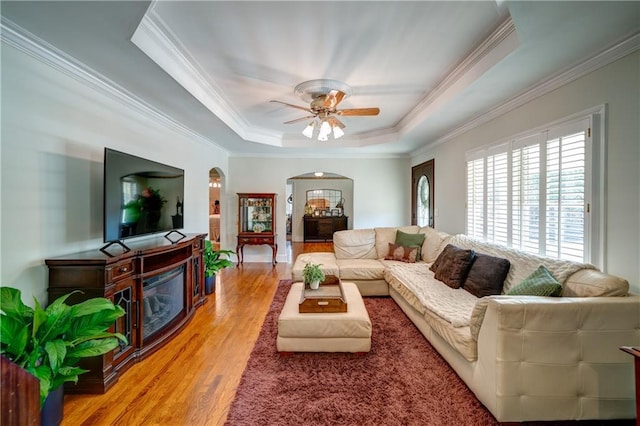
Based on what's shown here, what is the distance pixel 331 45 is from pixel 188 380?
2.97 meters

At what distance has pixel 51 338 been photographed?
1.69m

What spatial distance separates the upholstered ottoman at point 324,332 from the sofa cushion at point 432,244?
209 centimetres

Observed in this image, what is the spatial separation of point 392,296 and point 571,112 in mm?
2776

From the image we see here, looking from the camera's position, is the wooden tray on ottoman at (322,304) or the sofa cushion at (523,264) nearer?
the sofa cushion at (523,264)

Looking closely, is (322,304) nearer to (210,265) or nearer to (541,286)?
(541,286)

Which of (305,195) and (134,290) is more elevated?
(305,195)

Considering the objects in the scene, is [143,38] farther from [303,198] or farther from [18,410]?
[303,198]

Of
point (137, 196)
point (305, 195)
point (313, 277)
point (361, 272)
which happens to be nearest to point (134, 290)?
point (137, 196)

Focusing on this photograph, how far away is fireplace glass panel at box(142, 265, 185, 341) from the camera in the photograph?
2.74m

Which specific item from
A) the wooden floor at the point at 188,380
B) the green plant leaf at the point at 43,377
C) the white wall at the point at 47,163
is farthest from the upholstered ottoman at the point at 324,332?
the white wall at the point at 47,163

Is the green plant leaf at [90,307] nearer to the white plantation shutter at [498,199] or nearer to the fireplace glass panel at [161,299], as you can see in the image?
the fireplace glass panel at [161,299]

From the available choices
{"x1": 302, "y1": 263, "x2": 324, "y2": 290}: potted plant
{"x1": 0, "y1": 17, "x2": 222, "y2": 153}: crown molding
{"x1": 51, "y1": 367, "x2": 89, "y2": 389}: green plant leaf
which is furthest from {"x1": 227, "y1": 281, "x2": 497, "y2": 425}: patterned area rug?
{"x1": 0, "y1": 17, "x2": 222, "y2": 153}: crown molding

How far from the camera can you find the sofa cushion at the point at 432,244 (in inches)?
166

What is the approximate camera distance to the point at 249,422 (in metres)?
1.83
